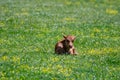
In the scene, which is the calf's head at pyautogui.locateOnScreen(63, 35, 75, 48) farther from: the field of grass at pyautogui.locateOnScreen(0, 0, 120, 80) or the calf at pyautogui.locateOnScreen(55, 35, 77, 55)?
the field of grass at pyautogui.locateOnScreen(0, 0, 120, 80)

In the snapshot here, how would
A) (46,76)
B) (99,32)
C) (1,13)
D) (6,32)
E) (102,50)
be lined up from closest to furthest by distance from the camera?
(46,76), (102,50), (6,32), (99,32), (1,13)

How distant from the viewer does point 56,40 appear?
2530 centimetres

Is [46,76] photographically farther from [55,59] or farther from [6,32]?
[6,32]

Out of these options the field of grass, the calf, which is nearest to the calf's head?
the calf

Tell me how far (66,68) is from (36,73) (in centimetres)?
151

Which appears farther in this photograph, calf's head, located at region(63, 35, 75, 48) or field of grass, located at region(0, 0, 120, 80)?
calf's head, located at region(63, 35, 75, 48)

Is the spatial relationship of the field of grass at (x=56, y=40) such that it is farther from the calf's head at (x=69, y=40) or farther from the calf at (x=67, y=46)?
the calf's head at (x=69, y=40)

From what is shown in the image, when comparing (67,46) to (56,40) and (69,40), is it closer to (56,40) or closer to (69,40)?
(69,40)

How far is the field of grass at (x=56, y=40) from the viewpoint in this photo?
1612 centimetres

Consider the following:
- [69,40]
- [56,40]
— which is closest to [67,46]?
[69,40]

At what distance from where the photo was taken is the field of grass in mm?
16125

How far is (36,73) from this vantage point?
15.7 metres

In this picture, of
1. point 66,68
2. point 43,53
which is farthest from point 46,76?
point 43,53

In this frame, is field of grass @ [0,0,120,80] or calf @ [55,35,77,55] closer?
field of grass @ [0,0,120,80]
